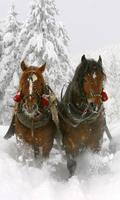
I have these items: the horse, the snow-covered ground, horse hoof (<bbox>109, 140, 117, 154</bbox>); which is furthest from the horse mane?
horse hoof (<bbox>109, 140, 117, 154</bbox>)

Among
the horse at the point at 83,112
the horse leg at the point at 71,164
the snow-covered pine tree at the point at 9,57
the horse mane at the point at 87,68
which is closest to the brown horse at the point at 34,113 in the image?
the horse at the point at 83,112

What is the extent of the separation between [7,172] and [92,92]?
1.51 meters

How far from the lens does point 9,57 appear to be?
66.4 ft

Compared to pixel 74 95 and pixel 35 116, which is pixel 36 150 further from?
pixel 74 95

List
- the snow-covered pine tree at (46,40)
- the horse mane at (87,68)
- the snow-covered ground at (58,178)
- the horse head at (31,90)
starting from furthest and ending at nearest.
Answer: the snow-covered pine tree at (46,40) < the horse mane at (87,68) < the horse head at (31,90) < the snow-covered ground at (58,178)

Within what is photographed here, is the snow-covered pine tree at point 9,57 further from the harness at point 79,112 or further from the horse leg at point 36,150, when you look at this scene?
the harness at point 79,112

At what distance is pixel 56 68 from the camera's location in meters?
17.7

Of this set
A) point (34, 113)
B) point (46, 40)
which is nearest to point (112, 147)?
point (34, 113)

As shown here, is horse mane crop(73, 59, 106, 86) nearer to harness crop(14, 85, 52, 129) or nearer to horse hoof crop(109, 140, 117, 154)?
harness crop(14, 85, 52, 129)

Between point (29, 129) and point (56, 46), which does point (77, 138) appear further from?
point (56, 46)

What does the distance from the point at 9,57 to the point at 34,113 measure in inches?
578

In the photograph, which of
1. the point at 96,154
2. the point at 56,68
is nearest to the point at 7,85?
the point at 56,68

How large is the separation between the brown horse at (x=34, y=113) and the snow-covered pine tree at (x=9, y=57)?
13.7 meters

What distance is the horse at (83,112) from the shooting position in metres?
5.67
